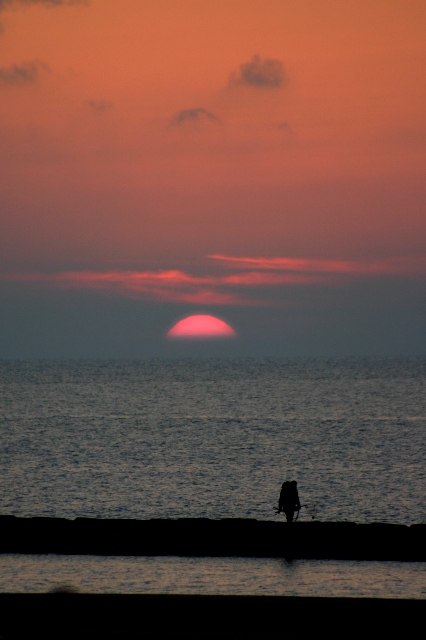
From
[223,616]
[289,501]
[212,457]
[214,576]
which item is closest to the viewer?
[223,616]

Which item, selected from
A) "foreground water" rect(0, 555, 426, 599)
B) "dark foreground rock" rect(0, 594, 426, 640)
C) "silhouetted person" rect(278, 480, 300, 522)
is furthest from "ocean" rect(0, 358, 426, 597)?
"silhouetted person" rect(278, 480, 300, 522)

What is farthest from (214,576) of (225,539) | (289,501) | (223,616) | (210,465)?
(210,465)

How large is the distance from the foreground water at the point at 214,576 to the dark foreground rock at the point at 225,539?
0.58m

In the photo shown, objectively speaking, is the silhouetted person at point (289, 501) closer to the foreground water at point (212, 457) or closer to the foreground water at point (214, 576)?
the foreground water at point (214, 576)

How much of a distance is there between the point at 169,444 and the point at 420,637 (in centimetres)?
6037

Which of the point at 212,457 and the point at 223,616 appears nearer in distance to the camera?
the point at 223,616

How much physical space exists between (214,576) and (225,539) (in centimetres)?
289

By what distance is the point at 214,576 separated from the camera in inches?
795

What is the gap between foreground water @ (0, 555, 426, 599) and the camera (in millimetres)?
19058

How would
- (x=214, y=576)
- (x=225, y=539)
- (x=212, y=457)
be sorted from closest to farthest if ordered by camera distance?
(x=214, y=576) < (x=225, y=539) < (x=212, y=457)

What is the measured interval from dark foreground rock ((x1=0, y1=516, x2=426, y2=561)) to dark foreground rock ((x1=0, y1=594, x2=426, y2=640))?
20.1ft

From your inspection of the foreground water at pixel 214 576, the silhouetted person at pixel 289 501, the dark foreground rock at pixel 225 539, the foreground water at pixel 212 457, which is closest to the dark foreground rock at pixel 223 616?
the foreground water at pixel 214 576

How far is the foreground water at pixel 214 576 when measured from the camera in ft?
62.5

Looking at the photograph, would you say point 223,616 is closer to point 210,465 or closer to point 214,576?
point 214,576
